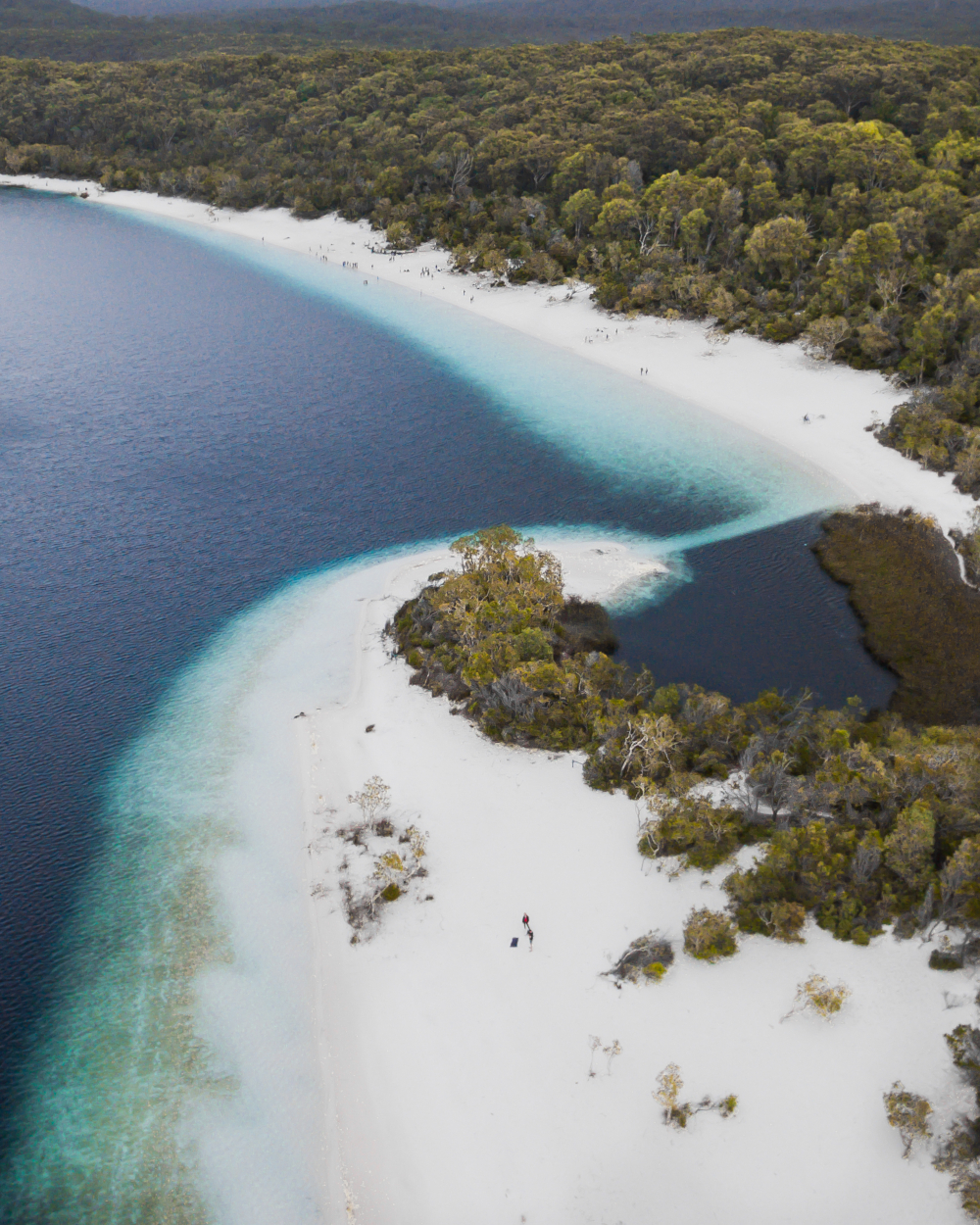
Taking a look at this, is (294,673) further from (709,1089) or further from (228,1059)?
(709,1089)

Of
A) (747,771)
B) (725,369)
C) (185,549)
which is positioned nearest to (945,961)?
(747,771)

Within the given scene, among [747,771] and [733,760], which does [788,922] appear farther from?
[733,760]

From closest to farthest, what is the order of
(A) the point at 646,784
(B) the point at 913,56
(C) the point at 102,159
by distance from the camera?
(A) the point at 646,784 < (B) the point at 913,56 < (C) the point at 102,159

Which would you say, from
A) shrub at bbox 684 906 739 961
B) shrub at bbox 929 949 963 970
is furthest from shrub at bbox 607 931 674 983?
shrub at bbox 929 949 963 970

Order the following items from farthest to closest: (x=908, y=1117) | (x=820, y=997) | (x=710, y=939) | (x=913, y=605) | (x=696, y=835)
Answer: (x=913, y=605)
(x=696, y=835)
(x=710, y=939)
(x=820, y=997)
(x=908, y=1117)

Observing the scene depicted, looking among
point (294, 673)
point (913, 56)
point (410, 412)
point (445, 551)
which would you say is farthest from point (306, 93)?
point (294, 673)
